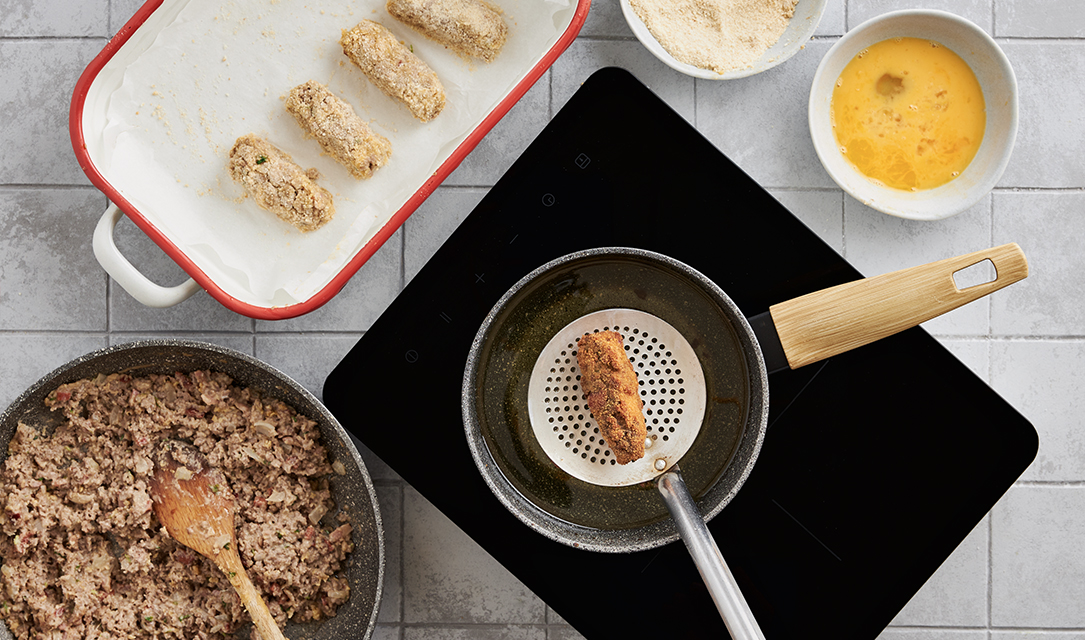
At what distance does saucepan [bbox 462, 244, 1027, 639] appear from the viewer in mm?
671

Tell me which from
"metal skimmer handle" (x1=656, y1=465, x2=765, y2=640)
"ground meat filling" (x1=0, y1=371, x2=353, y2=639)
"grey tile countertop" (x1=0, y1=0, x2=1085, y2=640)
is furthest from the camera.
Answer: "grey tile countertop" (x1=0, y1=0, x2=1085, y2=640)

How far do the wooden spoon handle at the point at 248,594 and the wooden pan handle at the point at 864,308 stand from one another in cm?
61

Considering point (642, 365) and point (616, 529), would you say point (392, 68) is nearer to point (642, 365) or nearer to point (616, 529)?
point (642, 365)

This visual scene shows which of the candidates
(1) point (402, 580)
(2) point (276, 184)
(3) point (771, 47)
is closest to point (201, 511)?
(1) point (402, 580)

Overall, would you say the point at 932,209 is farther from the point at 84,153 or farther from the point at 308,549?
the point at 84,153

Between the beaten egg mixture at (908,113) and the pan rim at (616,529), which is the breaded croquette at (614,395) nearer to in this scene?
the pan rim at (616,529)

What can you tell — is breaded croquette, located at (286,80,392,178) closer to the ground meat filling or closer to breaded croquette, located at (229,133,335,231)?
breaded croquette, located at (229,133,335,231)

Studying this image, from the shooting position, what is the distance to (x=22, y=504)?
2.43ft

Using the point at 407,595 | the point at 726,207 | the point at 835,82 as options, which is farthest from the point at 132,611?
the point at 835,82

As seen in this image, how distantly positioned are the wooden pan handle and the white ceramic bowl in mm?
281

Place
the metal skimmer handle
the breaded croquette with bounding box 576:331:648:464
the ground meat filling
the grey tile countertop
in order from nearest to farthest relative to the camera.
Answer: the metal skimmer handle < the breaded croquette with bounding box 576:331:648:464 < the ground meat filling < the grey tile countertop

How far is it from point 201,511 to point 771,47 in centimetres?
82

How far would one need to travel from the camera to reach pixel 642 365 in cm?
70

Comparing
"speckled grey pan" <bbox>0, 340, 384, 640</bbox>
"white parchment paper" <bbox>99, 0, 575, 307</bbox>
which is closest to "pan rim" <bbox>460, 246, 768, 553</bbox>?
"speckled grey pan" <bbox>0, 340, 384, 640</bbox>
